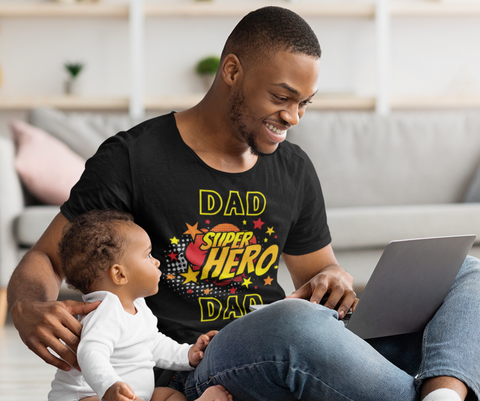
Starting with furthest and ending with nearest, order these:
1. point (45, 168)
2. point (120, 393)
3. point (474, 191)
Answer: point (474, 191), point (45, 168), point (120, 393)

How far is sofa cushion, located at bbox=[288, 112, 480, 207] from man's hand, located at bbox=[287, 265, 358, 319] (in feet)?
5.71

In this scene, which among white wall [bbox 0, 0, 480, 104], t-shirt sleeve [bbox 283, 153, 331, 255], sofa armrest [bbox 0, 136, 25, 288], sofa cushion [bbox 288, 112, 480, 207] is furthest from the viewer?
white wall [bbox 0, 0, 480, 104]

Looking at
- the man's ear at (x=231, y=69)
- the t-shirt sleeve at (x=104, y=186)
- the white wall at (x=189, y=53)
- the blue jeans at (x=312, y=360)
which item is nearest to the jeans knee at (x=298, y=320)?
the blue jeans at (x=312, y=360)

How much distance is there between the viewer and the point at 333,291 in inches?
42.5

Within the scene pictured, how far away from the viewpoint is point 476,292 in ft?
3.29

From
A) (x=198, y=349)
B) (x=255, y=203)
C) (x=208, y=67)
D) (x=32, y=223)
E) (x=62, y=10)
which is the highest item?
(x=62, y=10)

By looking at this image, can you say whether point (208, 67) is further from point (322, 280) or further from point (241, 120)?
point (322, 280)

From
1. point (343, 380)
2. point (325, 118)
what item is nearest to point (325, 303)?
point (343, 380)

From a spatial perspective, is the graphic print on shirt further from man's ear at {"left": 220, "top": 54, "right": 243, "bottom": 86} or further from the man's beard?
man's ear at {"left": 220, "top": 54, "right": 243, "bottom": 86}

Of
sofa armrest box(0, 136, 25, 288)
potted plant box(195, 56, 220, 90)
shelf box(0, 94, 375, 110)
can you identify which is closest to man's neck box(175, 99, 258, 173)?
sofa armrest box(0, 136, 25, 288)

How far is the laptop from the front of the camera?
91 cm

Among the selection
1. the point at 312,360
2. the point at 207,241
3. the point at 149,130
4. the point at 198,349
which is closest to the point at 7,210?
the point at 149,130

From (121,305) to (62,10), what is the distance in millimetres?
3151

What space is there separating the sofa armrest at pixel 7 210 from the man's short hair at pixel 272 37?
1.46 metres
